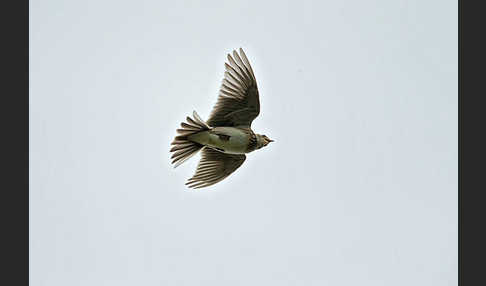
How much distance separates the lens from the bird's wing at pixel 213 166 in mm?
5602

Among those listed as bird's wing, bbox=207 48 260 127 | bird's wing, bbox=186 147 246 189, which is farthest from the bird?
bird's wing, bbox=186 147 246 189

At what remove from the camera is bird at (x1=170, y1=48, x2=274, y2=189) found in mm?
5133

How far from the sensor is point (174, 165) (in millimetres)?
5062

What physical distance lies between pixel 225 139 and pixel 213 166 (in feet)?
1.74

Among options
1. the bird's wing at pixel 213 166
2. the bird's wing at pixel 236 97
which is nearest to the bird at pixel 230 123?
the bird's wing at pixel 236 97

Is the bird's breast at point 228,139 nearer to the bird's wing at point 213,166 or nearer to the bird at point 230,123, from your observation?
the bird at point 230,123

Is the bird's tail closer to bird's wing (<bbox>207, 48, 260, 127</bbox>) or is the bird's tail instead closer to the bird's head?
bird's wing (<bbox>207, 48, 260, 127</bbox>)

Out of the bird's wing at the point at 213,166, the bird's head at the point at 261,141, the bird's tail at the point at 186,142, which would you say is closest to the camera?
the bird's tail at the point at 186,142

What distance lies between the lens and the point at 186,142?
17.1ft

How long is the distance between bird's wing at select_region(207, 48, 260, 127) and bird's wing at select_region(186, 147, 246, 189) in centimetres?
39

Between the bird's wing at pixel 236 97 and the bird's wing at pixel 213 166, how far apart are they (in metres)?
0.39

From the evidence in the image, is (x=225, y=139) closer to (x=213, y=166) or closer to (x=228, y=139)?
(x=228, y=139)

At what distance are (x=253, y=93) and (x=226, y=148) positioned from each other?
56 cm

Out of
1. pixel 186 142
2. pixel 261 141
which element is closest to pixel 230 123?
pixel 261 141
